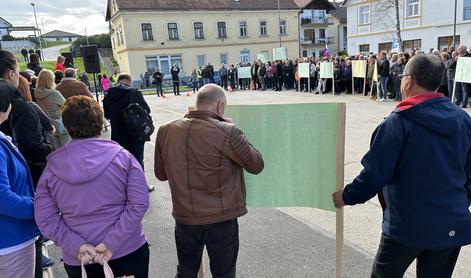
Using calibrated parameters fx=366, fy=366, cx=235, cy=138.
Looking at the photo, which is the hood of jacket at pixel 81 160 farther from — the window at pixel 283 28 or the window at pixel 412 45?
the window at pixel 283 28

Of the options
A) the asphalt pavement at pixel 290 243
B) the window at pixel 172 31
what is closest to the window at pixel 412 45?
the window at pixel 172 31

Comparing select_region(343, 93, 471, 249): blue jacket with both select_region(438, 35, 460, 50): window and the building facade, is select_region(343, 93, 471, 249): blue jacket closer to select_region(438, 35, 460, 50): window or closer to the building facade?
select_region(438, 35, 460, 50): window

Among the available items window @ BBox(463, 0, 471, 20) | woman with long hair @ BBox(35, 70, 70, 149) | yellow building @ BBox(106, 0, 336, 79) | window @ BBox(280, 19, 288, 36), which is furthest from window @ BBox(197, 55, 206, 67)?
woman with long hair @ BBox(35, 70, 70, 149)

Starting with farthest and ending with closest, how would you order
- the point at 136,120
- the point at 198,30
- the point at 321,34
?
the point at 321,34 → the point at 198,30 → the point at 136,120

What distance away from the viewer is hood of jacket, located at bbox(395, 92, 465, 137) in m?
1.91

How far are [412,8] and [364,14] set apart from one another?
5.30 m

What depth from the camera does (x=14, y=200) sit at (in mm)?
1952

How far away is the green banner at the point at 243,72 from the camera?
74.7 feet

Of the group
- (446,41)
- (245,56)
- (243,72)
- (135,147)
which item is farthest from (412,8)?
(135,147)

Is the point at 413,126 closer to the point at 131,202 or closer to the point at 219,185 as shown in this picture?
the point at 219,185

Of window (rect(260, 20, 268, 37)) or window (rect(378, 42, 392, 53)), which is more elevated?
window (rect(260, 20, 268, 37))

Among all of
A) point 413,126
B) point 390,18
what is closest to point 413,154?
point 413,126

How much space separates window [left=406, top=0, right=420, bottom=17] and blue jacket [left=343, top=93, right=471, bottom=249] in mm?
34499

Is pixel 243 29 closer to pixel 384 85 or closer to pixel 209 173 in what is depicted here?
pixel 384 85
